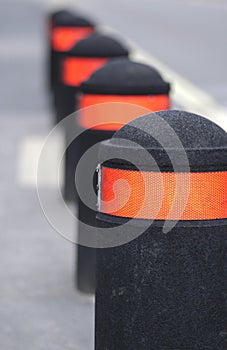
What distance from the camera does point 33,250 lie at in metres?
8.20

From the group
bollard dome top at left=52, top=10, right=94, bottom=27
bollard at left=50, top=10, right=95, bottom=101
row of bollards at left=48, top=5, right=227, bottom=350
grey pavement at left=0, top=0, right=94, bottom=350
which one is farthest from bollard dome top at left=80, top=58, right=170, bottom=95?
bollard dome top at left=52, top=10, right=94, bottom=27

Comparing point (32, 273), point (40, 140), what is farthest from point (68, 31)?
point (32, 273)

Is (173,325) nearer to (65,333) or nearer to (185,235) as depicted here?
(185,235)

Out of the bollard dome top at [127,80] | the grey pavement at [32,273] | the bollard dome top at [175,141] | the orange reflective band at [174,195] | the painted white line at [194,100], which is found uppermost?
the bollard dome top at [175,141]

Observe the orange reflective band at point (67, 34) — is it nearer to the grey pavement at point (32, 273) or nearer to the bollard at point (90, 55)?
the grey pavement at point (32, 273)

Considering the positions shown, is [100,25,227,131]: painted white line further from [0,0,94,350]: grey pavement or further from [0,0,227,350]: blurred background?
[0,0,94,350]: grey pavement

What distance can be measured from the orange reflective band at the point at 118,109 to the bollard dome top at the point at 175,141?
1915mm

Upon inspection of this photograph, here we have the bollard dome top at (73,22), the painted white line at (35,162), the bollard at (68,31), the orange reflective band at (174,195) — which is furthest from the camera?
the bollard dome top at (73,22)

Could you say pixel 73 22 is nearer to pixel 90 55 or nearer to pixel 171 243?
pixel 90 55

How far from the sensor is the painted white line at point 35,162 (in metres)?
10.8

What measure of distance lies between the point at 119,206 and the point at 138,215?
10cm

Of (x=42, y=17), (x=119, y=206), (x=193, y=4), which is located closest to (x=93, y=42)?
(x=119, y=206)

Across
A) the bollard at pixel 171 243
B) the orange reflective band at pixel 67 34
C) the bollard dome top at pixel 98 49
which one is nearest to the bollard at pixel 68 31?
the orange reflective band at pixel 67 34

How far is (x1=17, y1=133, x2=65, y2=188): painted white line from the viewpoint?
35.4 feet
